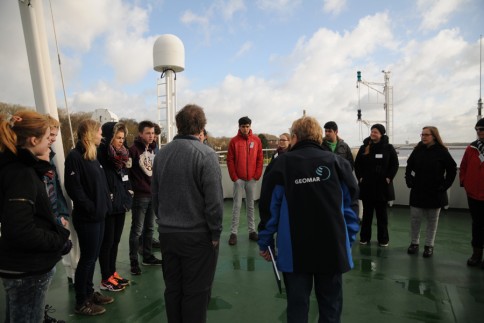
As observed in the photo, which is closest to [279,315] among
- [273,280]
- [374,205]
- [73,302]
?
[273,280]

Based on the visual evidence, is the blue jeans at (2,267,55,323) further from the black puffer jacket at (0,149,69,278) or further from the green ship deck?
the green ship deck

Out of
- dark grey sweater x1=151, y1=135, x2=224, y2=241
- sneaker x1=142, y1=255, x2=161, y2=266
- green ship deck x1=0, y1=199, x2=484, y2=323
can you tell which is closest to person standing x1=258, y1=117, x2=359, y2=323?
dark grey sweater x1=151, y1=135, x2=224, y2=241

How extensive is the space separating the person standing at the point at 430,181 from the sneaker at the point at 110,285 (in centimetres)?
345

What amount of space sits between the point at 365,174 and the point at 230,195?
4387 mm

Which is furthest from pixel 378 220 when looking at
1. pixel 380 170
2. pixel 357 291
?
pixel 357 291

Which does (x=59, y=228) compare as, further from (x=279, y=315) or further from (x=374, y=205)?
(x=374, y=205)

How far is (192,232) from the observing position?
6.54 feet

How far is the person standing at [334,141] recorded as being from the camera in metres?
4.59

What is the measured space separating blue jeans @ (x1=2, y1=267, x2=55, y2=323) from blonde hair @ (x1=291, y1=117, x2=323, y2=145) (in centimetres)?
160

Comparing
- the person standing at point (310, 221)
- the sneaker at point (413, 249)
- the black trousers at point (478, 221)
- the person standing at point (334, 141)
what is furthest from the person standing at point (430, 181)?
the person standing at point (310, 221)

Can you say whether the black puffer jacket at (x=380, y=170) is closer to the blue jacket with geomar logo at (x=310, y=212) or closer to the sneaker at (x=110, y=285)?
the blue jacket with geomar logo at (x=310, y=212)

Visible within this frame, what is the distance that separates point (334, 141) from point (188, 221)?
3.20 m

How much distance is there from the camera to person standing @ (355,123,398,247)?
14.4 feet

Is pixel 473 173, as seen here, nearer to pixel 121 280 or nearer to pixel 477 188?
pixel 477 188
